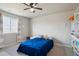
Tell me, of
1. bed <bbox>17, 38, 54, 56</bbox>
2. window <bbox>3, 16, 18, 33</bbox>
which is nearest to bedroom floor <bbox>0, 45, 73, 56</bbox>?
bed <bbox>17, 38, 54, 56</bbox>

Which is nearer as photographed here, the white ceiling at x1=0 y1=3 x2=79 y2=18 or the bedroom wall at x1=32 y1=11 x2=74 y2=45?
the white ceiling at x1=0 y1=3 x2=79 y2=18

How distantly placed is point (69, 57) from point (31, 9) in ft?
2.78

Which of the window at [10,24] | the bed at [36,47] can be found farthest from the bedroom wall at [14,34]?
the bed at [36,47]

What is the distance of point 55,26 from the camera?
1.18 meters

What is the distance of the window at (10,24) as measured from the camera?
1.05 m

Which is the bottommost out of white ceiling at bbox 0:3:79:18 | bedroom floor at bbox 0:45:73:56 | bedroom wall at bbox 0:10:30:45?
bedroom floor at bbox 0:45:73:56

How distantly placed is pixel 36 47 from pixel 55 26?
0.43 metres

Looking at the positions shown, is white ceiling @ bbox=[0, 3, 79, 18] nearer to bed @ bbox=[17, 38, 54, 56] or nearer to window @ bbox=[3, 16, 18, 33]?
window @ bbox=[3, 16, 18, 33]

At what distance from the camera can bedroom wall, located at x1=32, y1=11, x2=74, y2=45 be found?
1121 mm

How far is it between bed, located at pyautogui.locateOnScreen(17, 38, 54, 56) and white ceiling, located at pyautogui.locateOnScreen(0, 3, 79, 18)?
0.40m

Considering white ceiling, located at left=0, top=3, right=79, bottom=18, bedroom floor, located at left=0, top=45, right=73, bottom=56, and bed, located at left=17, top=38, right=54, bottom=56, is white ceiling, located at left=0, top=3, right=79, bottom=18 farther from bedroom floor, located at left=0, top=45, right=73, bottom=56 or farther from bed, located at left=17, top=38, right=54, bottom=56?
bedroom floor, located at left=0, top=45, right=73, bottom=56

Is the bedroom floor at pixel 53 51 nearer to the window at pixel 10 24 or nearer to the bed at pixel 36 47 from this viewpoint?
the bed at pixel 36 47

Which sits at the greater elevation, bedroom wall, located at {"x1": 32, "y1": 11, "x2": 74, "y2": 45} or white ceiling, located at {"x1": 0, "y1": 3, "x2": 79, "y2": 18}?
white ceiling, located at {"x1": 0, "y1": 3, "x2": 79, "y2": 18}

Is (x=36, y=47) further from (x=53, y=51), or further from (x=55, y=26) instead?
(x=55, y=26)
